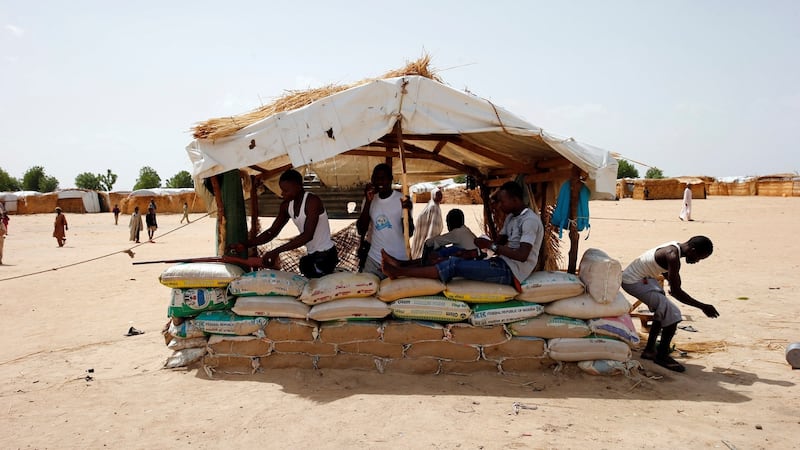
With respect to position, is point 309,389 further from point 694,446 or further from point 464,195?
point 464,195

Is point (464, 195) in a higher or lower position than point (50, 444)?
higher

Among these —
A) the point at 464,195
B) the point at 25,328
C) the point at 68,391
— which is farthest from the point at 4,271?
the point at 464,195

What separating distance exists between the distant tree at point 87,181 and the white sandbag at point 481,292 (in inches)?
3465

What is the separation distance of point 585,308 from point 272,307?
8.96ft

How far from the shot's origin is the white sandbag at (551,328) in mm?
4539

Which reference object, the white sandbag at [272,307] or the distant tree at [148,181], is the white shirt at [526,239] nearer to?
the white sandbag at [272,307]

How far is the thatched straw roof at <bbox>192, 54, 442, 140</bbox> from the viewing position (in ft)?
15.9

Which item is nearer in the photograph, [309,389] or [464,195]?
[309,389]

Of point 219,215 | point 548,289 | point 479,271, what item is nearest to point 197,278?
point 219,215

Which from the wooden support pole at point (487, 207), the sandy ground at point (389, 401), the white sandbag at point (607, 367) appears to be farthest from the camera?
the wooden support pole at point (487, 207)

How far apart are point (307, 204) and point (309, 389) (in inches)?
67.5

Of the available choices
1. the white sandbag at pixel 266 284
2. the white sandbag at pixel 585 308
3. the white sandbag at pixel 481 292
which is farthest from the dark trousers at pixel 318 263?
the white sandbag at pixel 585 308

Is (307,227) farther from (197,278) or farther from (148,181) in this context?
(148,181)

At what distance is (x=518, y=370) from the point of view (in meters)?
4.58
